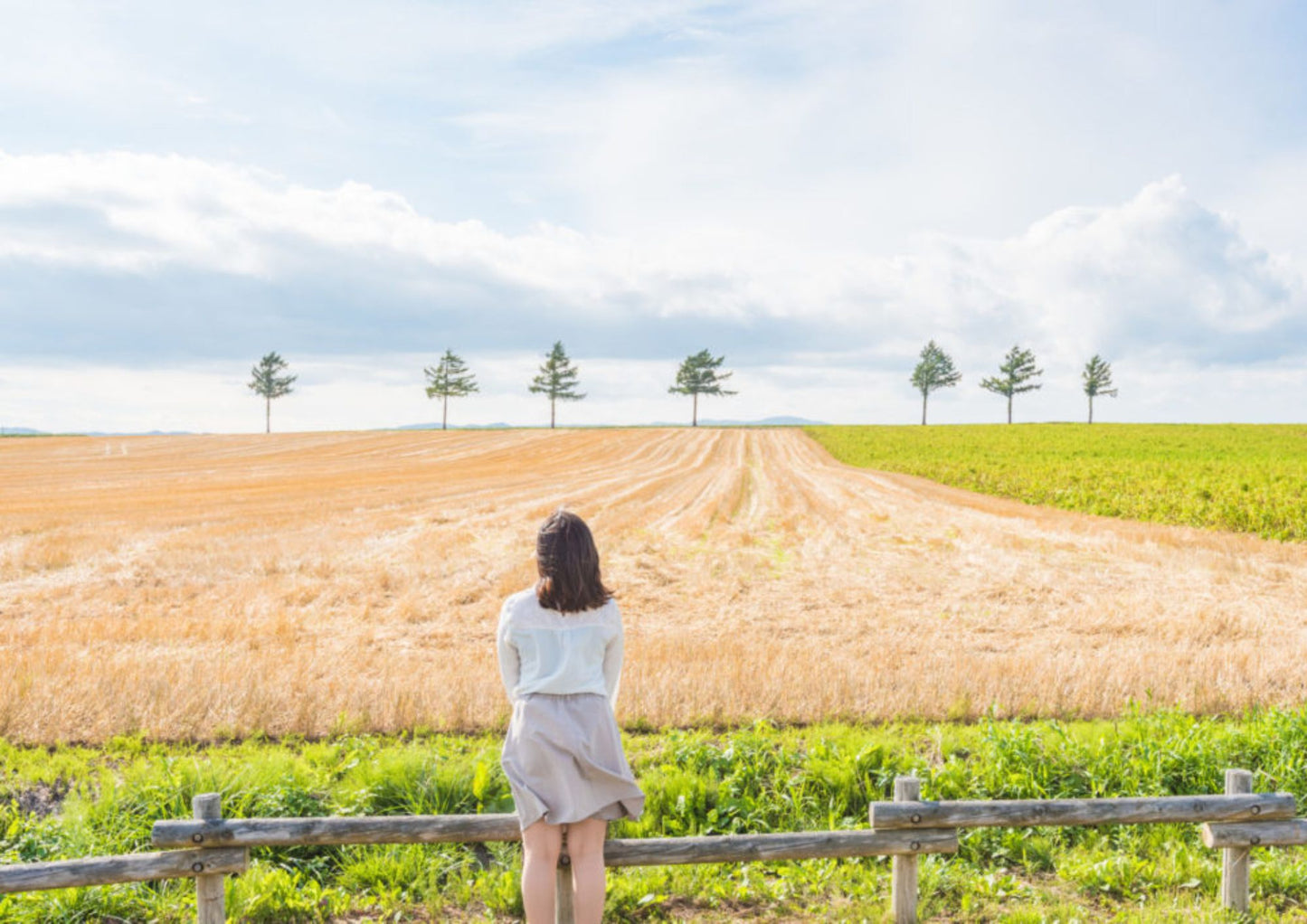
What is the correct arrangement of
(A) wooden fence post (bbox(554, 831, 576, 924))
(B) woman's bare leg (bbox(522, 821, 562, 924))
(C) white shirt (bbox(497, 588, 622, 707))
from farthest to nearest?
(A) wooden fence post (bbox(554, 831, 576, 924)), (C) white shirt (bbox(497, 588, 622, 707)), (B) woman's bare leg (bbox(522, 821, 562, 924))

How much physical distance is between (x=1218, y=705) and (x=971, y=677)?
2600 millimetres

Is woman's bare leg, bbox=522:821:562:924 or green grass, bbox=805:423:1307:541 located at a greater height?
green grass, bbox=805:423:1307:541

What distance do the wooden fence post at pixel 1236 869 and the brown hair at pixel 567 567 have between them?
4390mm

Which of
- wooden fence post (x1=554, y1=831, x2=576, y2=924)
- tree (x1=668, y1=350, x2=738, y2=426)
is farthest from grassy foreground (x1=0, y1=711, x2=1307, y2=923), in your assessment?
tree (x1=668, y1=350, x2=738, y2=426)

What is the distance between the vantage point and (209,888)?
16.0 ft

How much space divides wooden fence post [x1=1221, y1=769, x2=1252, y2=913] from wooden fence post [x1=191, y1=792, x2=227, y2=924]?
20.8 ft

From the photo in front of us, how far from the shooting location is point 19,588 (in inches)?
589

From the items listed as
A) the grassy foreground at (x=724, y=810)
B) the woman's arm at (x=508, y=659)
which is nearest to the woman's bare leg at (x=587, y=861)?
the woman's arm at (x=508, y=659)

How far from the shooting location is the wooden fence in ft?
15.6

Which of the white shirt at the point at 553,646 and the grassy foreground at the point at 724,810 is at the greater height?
the white shirt at the point at 553,646

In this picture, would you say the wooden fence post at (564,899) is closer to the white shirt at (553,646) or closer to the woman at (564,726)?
the woman at (564,726)

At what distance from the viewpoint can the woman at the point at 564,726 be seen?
4348mm

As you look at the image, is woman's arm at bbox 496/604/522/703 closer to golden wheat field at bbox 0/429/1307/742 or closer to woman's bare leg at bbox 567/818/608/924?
woman's bare leg at bbox 567/818/608/924

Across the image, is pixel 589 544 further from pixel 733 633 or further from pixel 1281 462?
pixel 1281 462
